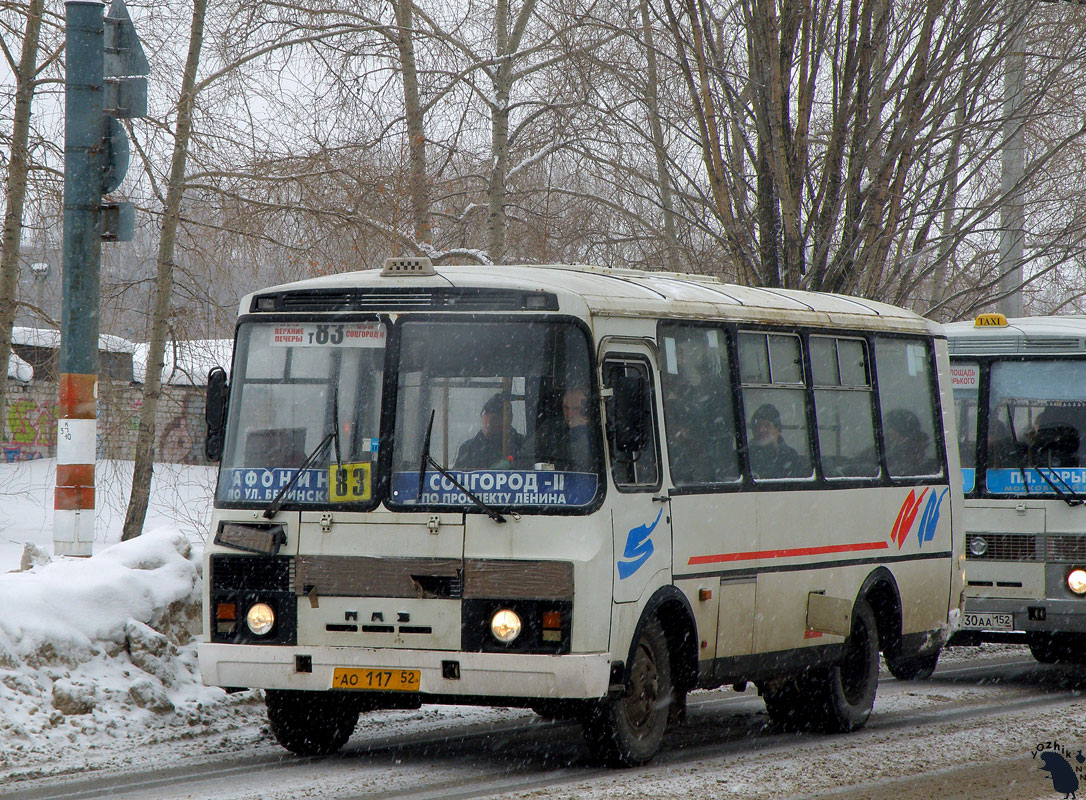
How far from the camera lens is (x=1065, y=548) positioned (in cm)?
1242

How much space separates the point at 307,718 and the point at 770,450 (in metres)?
3.35

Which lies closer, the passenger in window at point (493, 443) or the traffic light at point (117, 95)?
the passenger in window at point (493, 443)

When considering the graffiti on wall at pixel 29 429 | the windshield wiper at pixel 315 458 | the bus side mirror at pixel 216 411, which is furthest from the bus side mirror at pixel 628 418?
the graffiti on wall at pixel 29 429

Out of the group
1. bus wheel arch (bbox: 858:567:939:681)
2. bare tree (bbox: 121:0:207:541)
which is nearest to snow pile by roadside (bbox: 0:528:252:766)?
bus wheel arch (bbox: 858:567:939:681)

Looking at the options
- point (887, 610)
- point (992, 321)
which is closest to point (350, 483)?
point (887, 610)

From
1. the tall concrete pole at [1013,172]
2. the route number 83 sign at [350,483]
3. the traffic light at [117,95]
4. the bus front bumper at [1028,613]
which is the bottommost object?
the bus front bumper at [1028,613]

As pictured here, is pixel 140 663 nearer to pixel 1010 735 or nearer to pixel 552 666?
pixel 552 666

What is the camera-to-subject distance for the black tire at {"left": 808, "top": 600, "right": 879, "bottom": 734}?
10367 millimetres

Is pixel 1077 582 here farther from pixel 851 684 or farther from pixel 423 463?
pixel 423 463

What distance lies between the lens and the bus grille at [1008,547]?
1258 centimetres

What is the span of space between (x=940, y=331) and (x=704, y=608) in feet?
14.0

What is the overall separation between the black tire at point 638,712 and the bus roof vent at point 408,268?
2273 mm

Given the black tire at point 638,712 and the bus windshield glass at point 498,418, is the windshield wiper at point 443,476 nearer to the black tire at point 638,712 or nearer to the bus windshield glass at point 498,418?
the bus windshield glass at point 498,418

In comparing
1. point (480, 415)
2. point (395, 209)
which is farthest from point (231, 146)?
point (480, 415)
